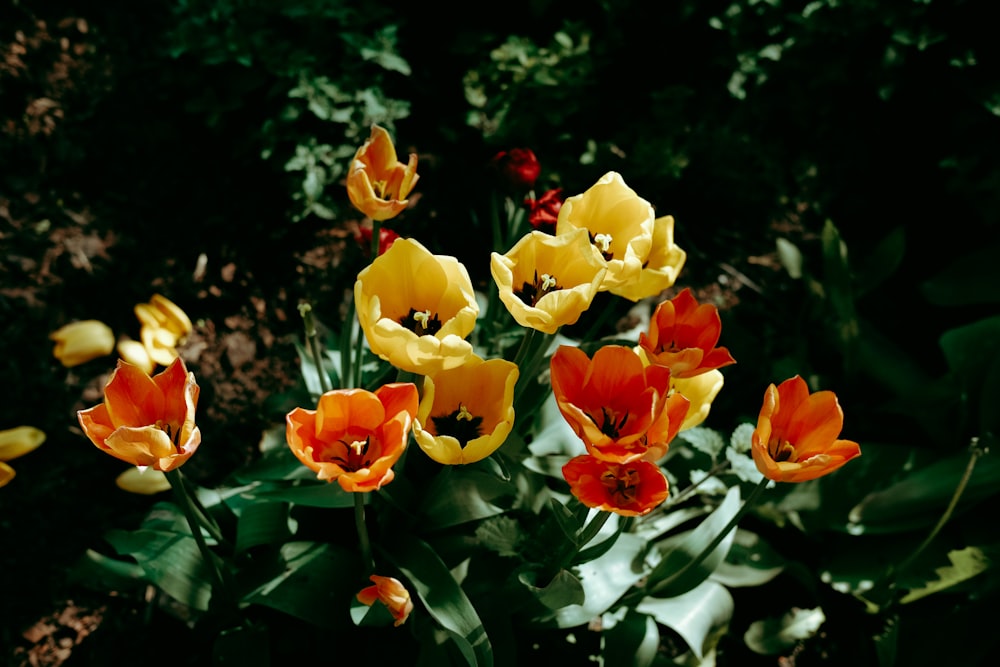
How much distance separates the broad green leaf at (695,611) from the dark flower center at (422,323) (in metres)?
0.93

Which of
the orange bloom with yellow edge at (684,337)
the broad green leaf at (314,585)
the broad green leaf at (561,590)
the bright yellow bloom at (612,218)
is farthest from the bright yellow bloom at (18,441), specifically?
the orange bloom with yellow edge at (684,337)

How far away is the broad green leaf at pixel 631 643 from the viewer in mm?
1694

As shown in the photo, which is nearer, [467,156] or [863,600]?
[863,600]

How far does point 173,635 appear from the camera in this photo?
75.7 inches

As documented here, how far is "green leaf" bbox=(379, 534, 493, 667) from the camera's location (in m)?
1.39

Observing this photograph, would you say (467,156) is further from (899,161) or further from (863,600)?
(863,600)

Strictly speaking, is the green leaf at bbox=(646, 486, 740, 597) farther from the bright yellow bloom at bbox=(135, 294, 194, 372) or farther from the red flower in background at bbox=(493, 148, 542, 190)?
the bright yellow bloom at bbox=(135, 294, 194, 372)

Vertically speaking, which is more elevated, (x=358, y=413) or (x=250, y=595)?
(x=358, y=413)

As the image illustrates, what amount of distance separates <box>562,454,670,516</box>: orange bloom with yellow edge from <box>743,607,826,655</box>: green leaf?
1.22m

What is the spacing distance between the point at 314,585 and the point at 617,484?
29.8 inches

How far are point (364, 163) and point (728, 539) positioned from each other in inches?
45.3

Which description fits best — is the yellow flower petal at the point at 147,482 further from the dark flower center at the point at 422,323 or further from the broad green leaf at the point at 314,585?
the dark flower center at the point at 422,323

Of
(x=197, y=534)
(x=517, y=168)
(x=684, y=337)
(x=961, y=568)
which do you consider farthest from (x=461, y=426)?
(x=961, y=568)

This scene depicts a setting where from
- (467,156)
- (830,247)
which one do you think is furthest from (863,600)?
(467,156)
